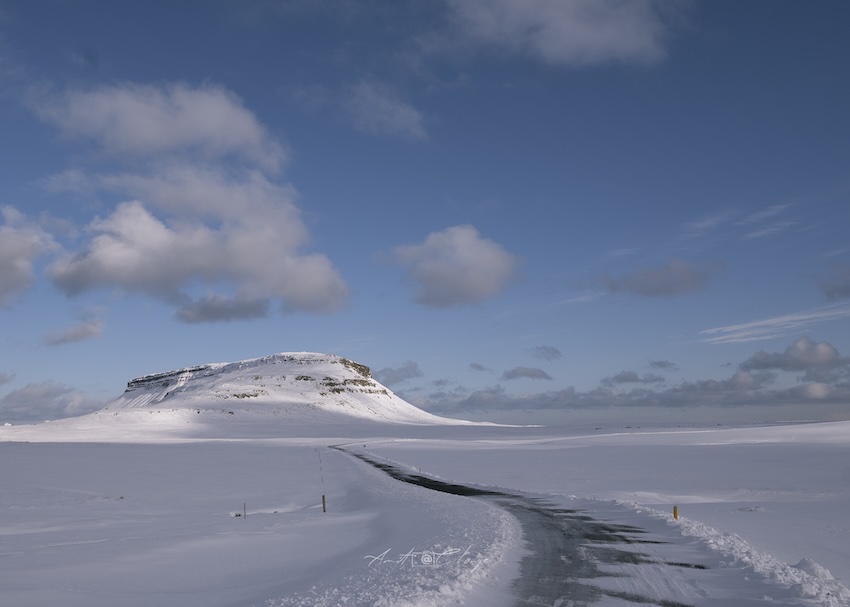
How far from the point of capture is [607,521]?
64.0 feet

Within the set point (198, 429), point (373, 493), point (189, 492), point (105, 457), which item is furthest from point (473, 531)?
point (198, 429)

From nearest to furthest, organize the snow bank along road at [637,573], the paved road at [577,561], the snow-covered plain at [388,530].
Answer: the snow bank along road at [637,573]
the paved road at [577,561]
the snow-covered plain at [388,530]

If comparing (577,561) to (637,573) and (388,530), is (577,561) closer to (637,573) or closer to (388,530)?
(637,573)

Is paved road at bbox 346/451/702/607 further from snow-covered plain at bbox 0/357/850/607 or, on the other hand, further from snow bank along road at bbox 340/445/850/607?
snow-covered plain at bbox 0/357/850/607

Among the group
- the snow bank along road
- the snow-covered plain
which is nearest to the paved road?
the snow bank along road

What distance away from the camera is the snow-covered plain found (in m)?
11.2

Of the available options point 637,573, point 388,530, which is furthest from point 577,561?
point 388,530

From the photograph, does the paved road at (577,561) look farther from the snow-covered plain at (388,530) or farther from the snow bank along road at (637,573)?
the snow-covered plain at (388,530)

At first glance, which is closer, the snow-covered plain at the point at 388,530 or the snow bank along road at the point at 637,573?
the snow bank along road at the point at 637,573

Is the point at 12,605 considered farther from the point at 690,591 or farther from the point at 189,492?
the point at 189,492

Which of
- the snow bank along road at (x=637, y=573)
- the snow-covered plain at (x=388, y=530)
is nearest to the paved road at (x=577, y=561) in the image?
the snow bank along road at (x=637, y=573)

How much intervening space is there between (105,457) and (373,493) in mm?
34722

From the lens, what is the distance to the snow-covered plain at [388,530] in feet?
36.7

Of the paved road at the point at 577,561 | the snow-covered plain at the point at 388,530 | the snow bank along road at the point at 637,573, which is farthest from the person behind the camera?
the snow-covered plain at the point at 388,530
